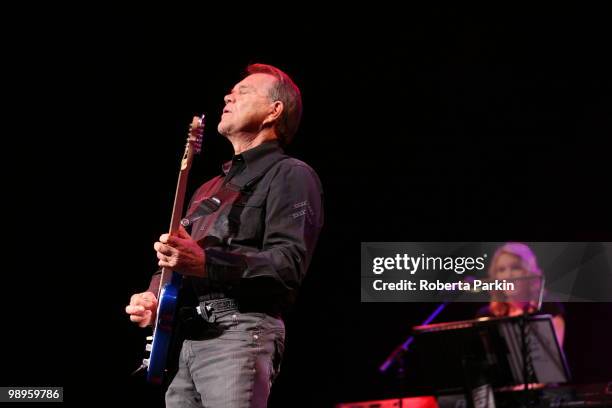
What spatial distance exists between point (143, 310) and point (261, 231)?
16.8 inches

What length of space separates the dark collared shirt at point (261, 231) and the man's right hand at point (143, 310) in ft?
0.50

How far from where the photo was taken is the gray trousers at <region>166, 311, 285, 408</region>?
1877 mm

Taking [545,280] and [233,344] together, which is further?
[545,280]

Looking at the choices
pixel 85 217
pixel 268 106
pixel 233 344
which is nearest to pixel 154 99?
pixel 85 217

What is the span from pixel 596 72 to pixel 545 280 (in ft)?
5.14

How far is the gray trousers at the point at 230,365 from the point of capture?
188 cm

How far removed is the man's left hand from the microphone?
33 cm

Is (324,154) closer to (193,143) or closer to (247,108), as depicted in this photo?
(247,108)

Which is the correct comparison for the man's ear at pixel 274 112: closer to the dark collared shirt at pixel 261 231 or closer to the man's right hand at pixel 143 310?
the dark collared shirt at pixel 261 231

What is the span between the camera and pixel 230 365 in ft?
6.18

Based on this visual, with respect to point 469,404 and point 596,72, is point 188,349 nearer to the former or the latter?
point 469,404

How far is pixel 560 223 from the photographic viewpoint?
211 inches

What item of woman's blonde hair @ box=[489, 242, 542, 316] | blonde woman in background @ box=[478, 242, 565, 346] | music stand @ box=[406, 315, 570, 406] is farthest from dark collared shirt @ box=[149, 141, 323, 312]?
woman's blonde hair @ box=[489, 242, 542, 316]

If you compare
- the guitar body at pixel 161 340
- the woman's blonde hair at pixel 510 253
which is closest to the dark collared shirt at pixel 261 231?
the guitar body at pixel 161 340
